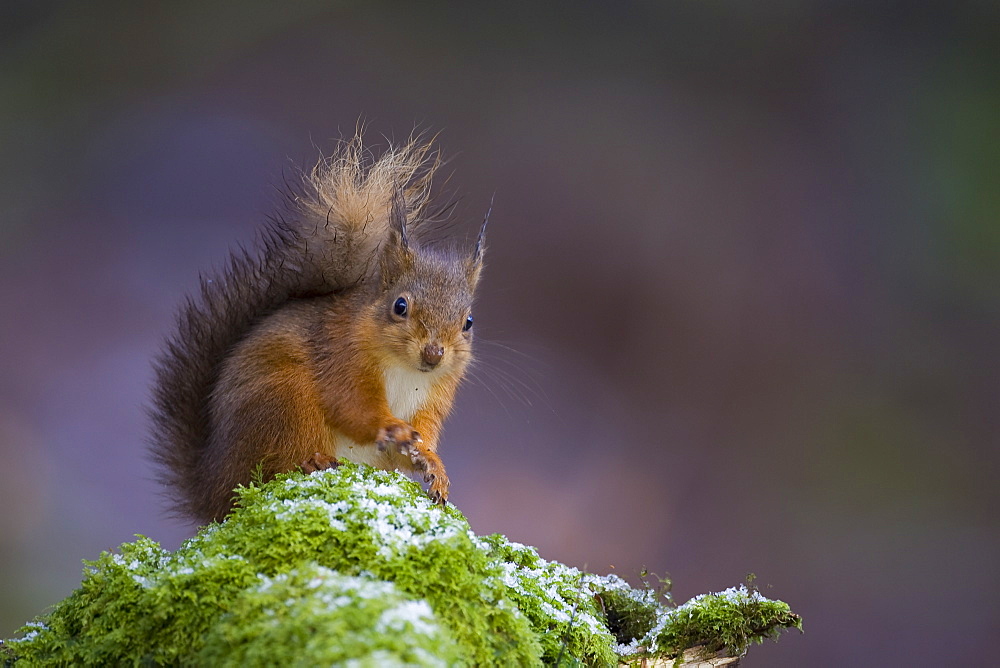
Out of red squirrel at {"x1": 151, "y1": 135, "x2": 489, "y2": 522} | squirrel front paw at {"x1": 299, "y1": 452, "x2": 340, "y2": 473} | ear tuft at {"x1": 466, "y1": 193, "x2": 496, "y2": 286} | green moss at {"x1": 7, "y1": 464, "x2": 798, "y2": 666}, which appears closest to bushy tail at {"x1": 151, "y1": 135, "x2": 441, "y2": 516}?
red squirrel at {"x1": 151, "y1": 135, "x2": 489, "y2": 522}

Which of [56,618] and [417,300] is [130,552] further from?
[417,300]

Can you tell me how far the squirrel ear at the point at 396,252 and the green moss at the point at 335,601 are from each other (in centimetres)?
68

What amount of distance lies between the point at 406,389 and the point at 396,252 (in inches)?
14.6

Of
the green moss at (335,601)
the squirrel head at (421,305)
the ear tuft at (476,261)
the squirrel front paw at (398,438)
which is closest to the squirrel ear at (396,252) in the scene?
the squirrel head at (421,305)

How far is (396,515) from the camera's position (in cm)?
155

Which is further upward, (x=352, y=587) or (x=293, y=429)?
(x=293, y=429)

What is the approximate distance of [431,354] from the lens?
224 centimetres

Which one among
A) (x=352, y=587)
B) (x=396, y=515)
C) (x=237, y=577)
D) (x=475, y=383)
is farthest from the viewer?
(x=475, y=383)

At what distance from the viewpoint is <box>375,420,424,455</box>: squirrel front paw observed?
84.3 inches

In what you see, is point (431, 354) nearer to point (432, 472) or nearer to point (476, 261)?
point (432, 472)

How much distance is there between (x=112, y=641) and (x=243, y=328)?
117 cm

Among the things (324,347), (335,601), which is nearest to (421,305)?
(324,347)

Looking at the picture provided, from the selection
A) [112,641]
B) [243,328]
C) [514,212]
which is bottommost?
[112,641]

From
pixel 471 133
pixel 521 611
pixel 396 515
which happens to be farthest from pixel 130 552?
pixel 471 133
